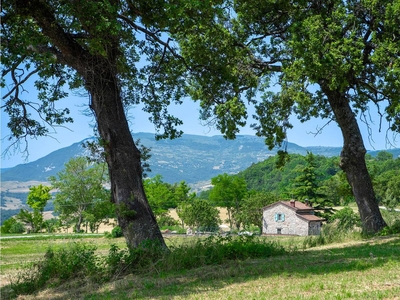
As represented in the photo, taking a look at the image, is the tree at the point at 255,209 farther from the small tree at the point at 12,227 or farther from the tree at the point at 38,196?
the small tree at the point at 12,227

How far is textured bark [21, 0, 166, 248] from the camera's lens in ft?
34.8

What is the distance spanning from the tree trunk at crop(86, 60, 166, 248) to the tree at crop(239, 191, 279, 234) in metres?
52.2

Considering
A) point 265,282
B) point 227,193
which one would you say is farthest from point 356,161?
point 227,193

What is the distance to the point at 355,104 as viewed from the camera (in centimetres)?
1959

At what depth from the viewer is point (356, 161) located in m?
17.5

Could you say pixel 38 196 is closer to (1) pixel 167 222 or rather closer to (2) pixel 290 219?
(1) pixel 167 222

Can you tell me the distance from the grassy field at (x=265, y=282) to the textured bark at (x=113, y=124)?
1606 mm

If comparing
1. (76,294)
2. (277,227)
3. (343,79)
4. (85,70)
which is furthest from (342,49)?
(277,227)

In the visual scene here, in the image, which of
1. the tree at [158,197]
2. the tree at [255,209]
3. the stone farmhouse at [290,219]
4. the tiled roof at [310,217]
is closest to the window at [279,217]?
the stone farmhouse at [290,219]

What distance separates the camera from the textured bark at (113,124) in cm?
1059

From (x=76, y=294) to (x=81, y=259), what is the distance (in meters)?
1.34

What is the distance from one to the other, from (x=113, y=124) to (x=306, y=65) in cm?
727

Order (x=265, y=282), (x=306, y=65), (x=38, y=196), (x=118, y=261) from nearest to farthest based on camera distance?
(x=265, y=282), (x=118, y=261), (x=306, y=65), (x=38, y=196)

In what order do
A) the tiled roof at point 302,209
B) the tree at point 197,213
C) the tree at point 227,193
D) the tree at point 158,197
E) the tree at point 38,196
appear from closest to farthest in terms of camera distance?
the tree at point 197,213 < the tiled roof at point 302,209 < the tree at point 38,196 < the tree at point 158,197 < the tree at point 227,193
